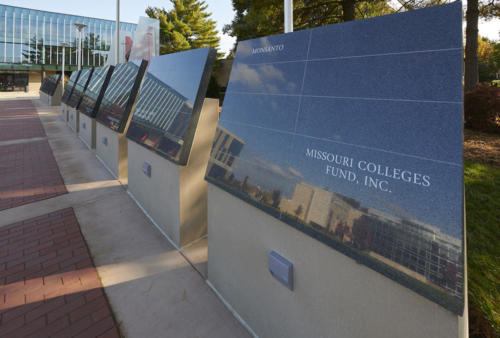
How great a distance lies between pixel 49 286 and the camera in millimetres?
2850

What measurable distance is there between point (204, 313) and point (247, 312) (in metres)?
0.44

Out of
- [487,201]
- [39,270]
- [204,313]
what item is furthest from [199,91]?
[487,201]

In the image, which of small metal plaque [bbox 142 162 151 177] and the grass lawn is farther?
small metal plaque [bbox 142 162 151 177]

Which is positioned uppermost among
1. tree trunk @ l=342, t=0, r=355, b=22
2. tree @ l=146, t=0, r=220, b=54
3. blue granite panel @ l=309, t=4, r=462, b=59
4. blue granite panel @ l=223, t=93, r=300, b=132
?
tree @ l=146, t=0, r=220, b=54

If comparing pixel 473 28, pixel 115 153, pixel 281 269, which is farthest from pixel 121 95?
pixel 473 28

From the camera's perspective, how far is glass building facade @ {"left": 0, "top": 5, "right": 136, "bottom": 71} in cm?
4528

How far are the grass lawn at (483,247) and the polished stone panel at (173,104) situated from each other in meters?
3.20

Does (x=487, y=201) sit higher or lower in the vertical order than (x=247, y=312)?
higher

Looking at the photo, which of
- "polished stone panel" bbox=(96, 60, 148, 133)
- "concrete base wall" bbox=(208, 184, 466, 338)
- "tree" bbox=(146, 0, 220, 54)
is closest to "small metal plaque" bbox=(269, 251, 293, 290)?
"concrete base wall" bbox=(208, 184, 466, 338)

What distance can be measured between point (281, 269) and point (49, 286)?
2.55m

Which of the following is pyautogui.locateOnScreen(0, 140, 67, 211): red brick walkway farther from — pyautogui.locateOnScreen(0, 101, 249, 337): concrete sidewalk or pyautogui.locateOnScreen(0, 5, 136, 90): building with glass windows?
pyautogui.locateOnScreen(0, 5, 136, 90): building with glass windows

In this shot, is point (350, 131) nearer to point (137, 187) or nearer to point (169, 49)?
point (137, 187)

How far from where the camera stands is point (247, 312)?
7.85 feet

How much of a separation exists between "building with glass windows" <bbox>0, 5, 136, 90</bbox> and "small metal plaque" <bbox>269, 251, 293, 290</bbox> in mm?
55652
